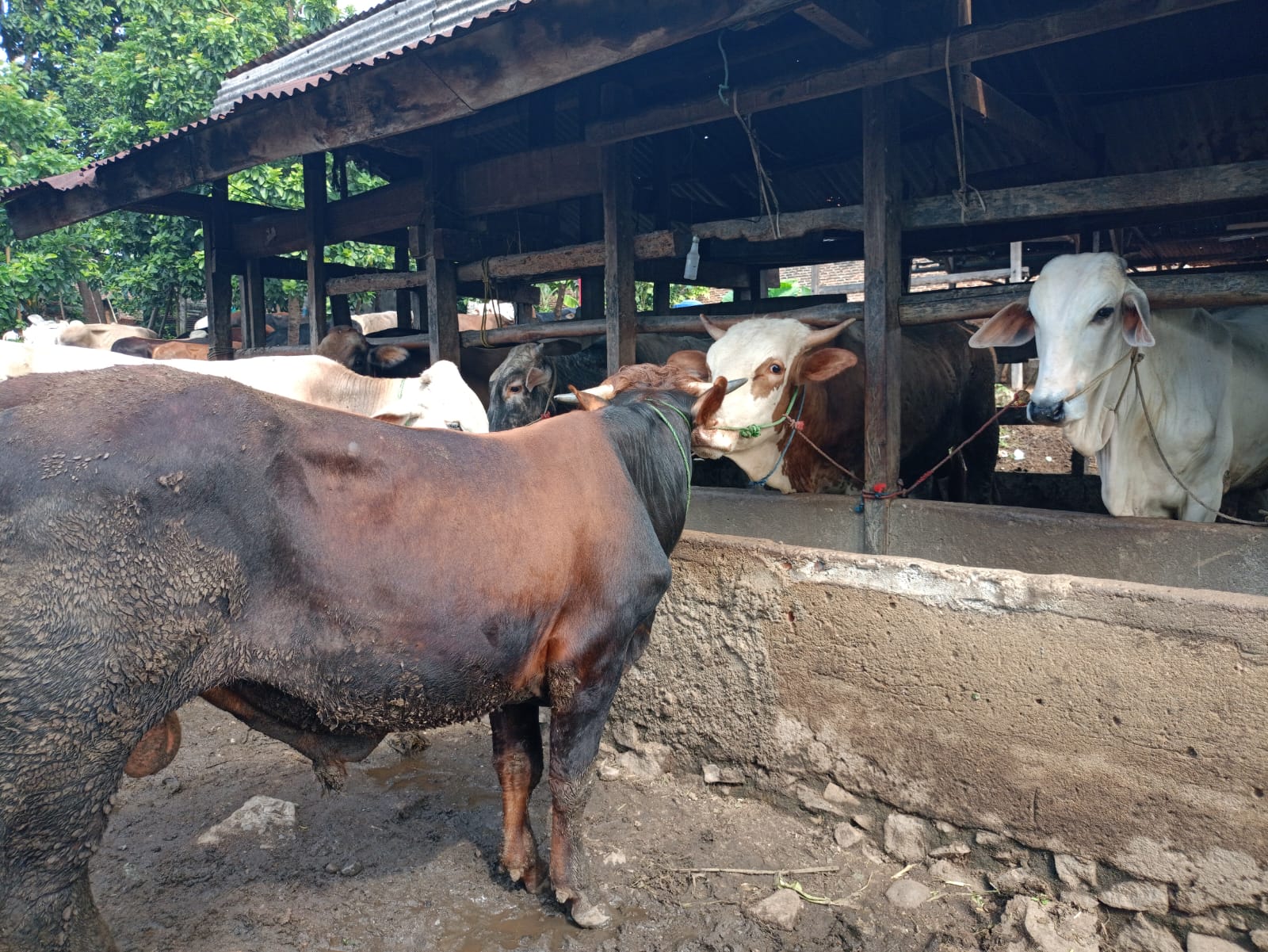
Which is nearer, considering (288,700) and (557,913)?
(288,700)

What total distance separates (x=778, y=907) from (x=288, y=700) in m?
1.72

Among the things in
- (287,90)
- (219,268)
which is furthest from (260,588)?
(219,268)

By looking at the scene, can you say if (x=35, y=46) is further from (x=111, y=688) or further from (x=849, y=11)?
(x=111, y=688)

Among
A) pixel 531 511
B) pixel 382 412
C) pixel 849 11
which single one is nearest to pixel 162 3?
pixel 382 412

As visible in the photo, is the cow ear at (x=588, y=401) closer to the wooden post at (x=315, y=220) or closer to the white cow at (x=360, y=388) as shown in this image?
the white cow at (x=360, y=388)

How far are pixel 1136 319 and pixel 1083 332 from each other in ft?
0.83

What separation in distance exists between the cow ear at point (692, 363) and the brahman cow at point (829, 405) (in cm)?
4

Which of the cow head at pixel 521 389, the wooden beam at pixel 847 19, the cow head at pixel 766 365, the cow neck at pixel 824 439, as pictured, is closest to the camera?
the wooden beam at pixel 847 19

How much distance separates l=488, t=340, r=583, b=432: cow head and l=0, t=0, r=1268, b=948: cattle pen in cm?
29

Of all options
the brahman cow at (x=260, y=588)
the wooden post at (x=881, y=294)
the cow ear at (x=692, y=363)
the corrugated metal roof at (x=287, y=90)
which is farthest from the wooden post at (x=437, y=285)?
the brahman cow at (x=260, y=588)

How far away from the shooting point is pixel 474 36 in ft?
14.3

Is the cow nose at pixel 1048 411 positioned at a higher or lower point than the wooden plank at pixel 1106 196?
lower

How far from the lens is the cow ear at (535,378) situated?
6.27 meters

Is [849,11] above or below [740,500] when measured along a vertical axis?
above
